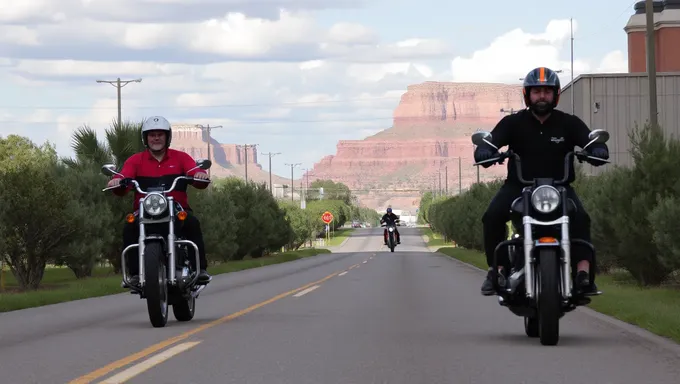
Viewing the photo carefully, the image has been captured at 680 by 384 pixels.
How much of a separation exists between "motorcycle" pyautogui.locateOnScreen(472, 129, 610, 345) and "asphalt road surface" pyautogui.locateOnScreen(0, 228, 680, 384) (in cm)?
34

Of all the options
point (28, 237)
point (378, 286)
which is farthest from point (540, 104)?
point (28, 237)

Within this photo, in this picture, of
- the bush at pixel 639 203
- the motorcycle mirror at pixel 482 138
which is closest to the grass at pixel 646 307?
the bush at pixel 639 203

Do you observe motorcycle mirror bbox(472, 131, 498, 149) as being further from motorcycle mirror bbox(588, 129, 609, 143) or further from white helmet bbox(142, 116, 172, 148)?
white helmet bbox(142, 116, 172, 148)

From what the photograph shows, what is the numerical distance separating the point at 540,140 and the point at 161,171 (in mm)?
4475

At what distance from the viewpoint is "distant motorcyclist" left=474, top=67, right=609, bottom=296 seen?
35.1 ft

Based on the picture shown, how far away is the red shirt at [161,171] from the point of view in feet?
42.5

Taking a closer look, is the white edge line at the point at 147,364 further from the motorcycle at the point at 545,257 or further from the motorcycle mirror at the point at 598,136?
the motorcycle mirror at the point at 598,136

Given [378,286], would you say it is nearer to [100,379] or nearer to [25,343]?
[25,343]

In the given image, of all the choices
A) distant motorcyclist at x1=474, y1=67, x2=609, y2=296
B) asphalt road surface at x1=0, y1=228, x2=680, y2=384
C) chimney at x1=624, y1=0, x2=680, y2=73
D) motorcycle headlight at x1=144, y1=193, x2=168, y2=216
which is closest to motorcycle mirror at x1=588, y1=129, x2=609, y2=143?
distant motorcyclist at x1=474, y1=67, x2=609, y2=296

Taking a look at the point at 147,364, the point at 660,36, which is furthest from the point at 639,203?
the point at 660,36

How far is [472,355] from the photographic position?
9609mm

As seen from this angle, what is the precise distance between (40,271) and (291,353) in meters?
19.3

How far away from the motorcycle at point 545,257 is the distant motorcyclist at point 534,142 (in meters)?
0.22

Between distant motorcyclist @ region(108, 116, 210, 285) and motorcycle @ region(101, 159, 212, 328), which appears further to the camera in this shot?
distant motorcyclist @ region(108, 116, 210, 285)
